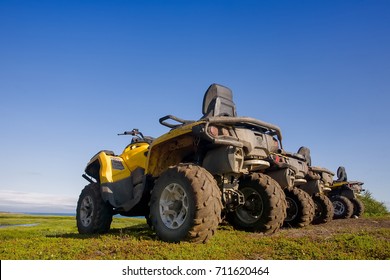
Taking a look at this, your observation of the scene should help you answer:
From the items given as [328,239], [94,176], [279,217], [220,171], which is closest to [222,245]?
[220,171]

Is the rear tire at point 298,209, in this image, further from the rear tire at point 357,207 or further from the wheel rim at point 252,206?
the rear tire at point 357,207

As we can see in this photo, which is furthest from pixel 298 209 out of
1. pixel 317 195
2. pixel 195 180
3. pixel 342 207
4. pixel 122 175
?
pixel 342 207

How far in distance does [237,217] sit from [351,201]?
1266cm

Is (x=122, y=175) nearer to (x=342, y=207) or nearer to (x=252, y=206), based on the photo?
(x=252, y=206)

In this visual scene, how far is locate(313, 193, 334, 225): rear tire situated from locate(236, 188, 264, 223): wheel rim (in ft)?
19.4

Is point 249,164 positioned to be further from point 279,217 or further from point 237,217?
point 237,217

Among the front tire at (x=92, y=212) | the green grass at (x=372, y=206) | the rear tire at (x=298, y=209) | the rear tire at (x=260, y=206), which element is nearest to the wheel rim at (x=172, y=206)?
the rear tire at (x=260, y=206)

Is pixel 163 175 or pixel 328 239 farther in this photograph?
pixel 163 175

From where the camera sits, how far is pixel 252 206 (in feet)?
22.7

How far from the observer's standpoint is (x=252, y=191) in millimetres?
6824

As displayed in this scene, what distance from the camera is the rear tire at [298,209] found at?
29.6 ft

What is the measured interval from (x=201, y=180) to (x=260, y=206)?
2.44m

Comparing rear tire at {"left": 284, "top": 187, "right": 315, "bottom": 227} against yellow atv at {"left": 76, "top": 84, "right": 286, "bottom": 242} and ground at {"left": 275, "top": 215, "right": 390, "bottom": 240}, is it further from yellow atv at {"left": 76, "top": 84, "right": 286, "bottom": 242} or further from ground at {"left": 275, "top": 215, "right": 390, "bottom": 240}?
yellow atv at {"left": 76, "top": 84, "right": 286, "bottom": 242}

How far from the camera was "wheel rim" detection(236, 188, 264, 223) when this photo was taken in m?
6.78
